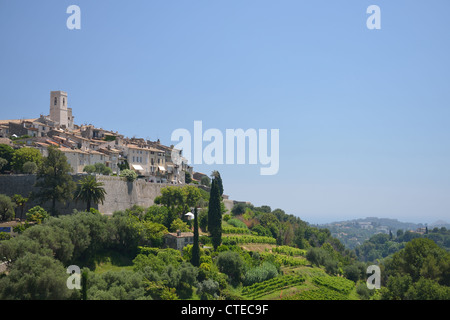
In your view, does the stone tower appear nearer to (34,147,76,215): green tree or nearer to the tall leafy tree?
(34,147,76,215): green tree

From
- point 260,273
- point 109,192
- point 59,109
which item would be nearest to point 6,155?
point 109,192

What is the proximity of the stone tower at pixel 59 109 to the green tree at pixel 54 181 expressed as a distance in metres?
37.7

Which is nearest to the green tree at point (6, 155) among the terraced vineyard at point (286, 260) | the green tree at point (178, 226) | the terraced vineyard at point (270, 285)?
the green tree at point (178, 226)

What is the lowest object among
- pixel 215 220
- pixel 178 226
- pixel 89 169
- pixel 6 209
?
pixel 178 226

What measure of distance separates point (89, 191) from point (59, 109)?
4298 centimetres

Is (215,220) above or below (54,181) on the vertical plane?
below

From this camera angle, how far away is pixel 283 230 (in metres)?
78.1

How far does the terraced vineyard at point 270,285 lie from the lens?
44594 millimetres

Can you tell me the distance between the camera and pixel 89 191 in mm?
48312
